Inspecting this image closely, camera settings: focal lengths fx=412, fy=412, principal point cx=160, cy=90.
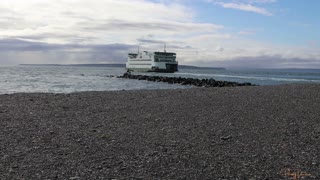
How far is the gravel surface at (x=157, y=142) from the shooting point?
6273mm

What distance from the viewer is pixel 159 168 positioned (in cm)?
640

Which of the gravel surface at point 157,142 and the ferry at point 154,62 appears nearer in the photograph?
the gravel surface at point 157,142

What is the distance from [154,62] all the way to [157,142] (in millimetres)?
100621

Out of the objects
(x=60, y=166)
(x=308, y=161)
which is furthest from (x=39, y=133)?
(x=308, y=161)

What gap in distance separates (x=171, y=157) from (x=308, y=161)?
232cm

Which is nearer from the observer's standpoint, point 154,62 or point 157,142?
point 157,142

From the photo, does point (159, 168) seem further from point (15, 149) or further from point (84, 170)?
point (15, 149)

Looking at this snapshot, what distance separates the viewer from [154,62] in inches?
4279

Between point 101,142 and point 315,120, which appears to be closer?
point 101,142

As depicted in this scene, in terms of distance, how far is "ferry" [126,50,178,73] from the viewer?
10869cm

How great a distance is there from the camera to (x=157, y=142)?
27.6 feet

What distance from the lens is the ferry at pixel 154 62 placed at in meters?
109

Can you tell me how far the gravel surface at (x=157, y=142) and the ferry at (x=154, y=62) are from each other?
94.3 meters

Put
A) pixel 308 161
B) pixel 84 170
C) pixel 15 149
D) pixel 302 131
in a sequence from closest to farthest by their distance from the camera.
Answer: pixel 84 170
pixel 308 161
pixel 15 149
pixel 302 131
